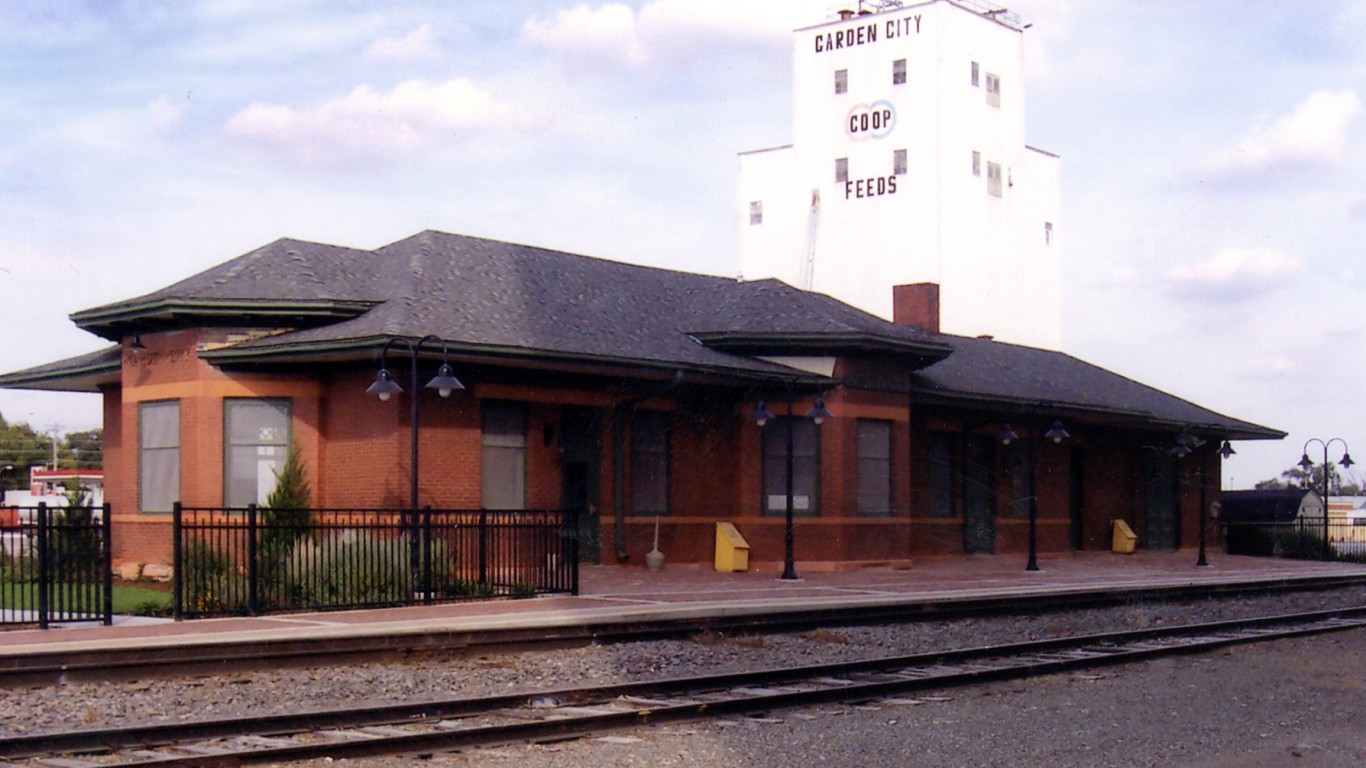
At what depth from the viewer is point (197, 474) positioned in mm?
23141

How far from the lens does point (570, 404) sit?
25.0m

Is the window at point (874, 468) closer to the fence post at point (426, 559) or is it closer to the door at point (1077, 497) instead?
the door at point (1077, 497)

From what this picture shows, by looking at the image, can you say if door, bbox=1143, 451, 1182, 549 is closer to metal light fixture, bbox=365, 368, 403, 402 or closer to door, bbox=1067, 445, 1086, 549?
door, bbox=1067, 445, 1086, 549

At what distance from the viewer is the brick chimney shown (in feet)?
114

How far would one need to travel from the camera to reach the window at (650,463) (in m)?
26.3

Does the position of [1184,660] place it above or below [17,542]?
below

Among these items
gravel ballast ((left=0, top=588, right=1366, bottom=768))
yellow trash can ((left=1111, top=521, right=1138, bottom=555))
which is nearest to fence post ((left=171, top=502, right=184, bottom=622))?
gravel ballast ((left=0, top=588, right=1366, bottom=768))

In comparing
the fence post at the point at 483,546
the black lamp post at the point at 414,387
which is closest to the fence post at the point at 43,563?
the black lamp post at the point at 414,387

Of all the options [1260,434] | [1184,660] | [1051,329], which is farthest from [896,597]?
[1051,329]

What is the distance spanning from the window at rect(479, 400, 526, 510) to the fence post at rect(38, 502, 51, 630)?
835 cm

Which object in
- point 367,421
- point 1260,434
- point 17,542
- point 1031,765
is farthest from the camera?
point 1260,434

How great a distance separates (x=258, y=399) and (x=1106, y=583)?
571 inches

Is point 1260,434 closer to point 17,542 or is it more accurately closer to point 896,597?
point 896,597

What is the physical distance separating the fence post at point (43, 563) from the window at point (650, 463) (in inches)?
466
